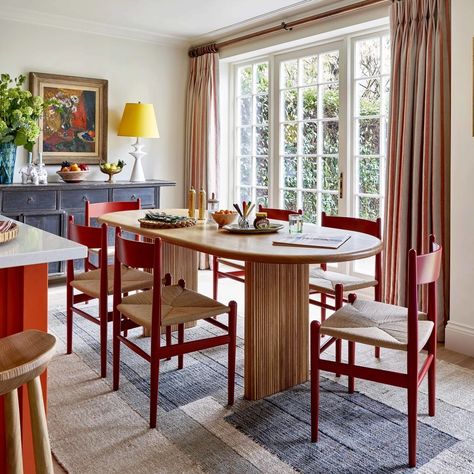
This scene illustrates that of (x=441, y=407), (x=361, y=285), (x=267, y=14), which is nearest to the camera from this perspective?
(x=441, y=407)

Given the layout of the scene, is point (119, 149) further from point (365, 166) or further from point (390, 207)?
point (390, 207)

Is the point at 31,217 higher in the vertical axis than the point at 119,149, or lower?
lower

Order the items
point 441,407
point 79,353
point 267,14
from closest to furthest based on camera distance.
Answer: point 441,407 → point 79,353 → point 267,14

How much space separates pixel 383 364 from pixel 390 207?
3.89ft

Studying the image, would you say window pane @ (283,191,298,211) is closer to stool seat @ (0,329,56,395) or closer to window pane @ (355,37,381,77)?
window pane @ (355,37,381,77)

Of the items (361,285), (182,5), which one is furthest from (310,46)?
(361,285)

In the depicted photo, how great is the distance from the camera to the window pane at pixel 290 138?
495 cm

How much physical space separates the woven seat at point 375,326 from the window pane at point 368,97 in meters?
2.19

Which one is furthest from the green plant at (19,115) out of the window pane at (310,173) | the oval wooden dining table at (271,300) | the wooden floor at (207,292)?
the window pane at (310,173)

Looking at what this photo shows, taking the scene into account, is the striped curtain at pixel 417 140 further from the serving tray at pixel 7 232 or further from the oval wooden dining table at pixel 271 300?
the serving tray at pixel 7 232

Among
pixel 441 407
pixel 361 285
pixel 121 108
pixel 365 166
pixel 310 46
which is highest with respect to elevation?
pixel 310 46

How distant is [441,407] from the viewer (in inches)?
97.9

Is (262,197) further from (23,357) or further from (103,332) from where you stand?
(23,357)

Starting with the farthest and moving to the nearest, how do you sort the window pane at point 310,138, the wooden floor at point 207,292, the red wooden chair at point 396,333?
the window pane at point 310,138
the wooden floor at point 207,292
the red wooden chair at point 396,333
